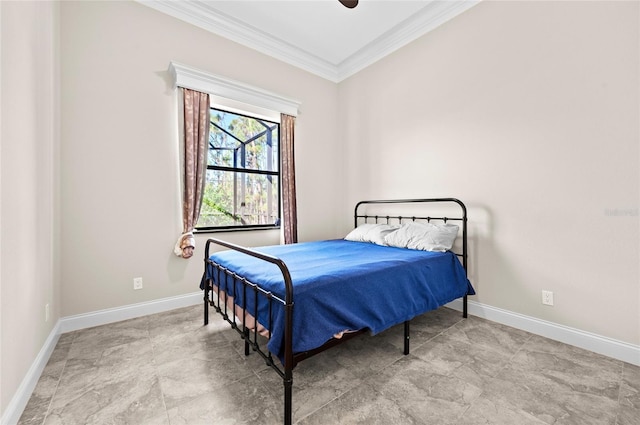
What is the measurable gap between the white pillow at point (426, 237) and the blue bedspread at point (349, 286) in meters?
0.10

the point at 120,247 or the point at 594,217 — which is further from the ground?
the point at 594,217

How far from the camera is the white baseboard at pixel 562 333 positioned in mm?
1781

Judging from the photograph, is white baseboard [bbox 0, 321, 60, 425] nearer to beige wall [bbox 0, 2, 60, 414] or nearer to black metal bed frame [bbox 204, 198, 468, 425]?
beige wall [bbox 0, 2, 60, 414]

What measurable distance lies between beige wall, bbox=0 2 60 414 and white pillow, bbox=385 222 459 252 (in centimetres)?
263

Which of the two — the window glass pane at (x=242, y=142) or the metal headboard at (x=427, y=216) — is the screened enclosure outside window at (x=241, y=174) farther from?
the metal headboard at (x=427, y=216)

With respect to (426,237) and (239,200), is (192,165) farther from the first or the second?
(426,237)

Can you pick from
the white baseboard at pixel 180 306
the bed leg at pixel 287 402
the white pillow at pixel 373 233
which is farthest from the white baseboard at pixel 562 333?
the bed leg at pixel 287 402

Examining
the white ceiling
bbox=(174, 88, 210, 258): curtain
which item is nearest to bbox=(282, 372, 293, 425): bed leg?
bbox=(174, 88, 210, 258): curtain

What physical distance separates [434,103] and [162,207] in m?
3.03

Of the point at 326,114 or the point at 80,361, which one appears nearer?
the point at 80,361

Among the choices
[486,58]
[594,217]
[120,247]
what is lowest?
[120,247]

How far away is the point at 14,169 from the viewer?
1.32m

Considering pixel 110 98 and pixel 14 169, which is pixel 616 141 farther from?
pixel 110 98

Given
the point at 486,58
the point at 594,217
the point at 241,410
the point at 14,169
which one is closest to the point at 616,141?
the point at 594,217
